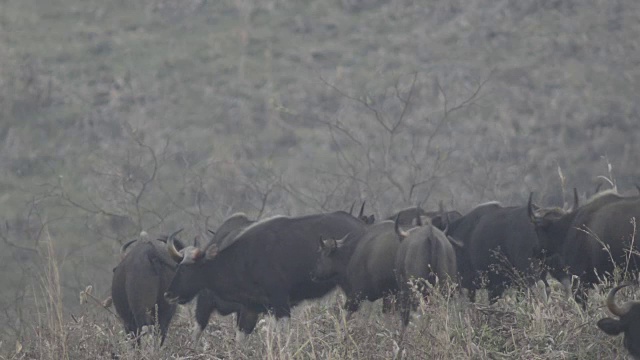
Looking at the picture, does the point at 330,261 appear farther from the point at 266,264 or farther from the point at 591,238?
the point at 591,238

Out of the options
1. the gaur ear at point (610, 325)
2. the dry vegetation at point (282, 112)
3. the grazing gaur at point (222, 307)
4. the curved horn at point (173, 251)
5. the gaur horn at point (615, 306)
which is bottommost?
the dry vegetation at point (282, 112)

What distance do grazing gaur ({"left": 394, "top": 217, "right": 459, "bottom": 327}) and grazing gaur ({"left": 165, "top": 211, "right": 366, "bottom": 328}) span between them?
5.59ft

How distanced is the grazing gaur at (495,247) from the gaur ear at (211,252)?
266cm

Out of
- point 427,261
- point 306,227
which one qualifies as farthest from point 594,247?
point 306,227

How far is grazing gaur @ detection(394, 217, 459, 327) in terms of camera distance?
1096 cm

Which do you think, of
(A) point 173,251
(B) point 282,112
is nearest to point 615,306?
(A) point 173,251

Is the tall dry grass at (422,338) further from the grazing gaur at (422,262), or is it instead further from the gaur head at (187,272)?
the gaur head at (187,272)

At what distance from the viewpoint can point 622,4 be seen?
1406 inches

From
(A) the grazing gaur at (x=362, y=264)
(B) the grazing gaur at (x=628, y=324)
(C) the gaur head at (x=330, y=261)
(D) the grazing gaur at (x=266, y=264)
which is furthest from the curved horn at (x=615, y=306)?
(D) the grazing gaur at (x=266, y=264)

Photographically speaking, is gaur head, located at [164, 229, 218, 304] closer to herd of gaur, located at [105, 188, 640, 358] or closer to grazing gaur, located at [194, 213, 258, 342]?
herd of gaur, located at [105, 188, 640, 358]

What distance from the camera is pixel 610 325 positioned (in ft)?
28.7

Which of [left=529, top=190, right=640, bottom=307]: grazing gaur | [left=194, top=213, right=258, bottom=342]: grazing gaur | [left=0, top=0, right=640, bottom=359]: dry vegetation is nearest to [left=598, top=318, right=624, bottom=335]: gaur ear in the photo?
[left=529, top=190, right=640, bottom=307]: grazing gaur

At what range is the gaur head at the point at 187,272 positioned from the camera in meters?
12.8

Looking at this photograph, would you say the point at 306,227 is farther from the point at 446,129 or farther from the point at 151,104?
the point at 151,104
